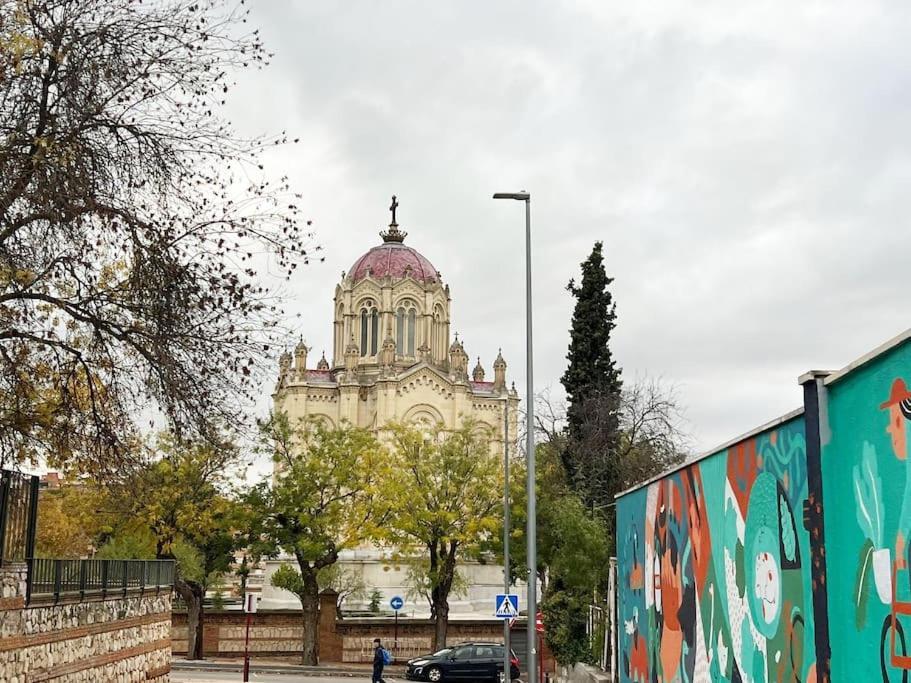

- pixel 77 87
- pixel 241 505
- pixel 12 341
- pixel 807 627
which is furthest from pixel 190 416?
pixel 241 505

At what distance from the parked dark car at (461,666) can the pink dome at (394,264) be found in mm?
51430

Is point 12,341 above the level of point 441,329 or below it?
below

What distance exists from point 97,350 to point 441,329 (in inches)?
2820

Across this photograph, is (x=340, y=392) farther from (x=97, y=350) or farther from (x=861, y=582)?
(x=861, y=582)

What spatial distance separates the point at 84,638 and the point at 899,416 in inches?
630

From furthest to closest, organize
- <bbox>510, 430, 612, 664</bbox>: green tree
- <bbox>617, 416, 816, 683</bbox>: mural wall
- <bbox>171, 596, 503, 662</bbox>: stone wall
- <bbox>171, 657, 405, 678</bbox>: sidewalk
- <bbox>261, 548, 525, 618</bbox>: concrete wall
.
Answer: <bbox>261, 548, 525, 618</bbox>: concrete wall
<bbox>171, 596, 503, 662</bbox>: stone wall
<bbox>171, 657, 405, 678</bbox>: sidewalk
<bbox>510, 430, 612, 664</bbox>: green tree
<bbox>617, 416, 816, 683</bbox>: mural wall

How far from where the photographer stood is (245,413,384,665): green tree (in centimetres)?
4028

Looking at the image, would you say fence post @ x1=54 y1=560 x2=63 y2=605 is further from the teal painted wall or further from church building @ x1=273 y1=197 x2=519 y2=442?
church building @ x1=273 y1=197 x2=519 y2=442

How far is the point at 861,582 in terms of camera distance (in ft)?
24.1

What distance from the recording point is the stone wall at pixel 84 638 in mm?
15180

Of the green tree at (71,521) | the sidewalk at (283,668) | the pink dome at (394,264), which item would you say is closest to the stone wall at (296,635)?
the sidewalk at (283,668)

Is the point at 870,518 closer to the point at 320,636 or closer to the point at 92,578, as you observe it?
the point at 92,578

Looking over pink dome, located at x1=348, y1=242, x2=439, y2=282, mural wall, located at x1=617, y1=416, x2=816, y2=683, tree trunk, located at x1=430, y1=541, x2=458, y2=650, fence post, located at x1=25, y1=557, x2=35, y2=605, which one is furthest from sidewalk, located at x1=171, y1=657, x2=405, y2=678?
pink dome, located at x1=348, y1=242, x2=439, y2=282

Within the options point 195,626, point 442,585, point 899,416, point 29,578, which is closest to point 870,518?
point 899,416
